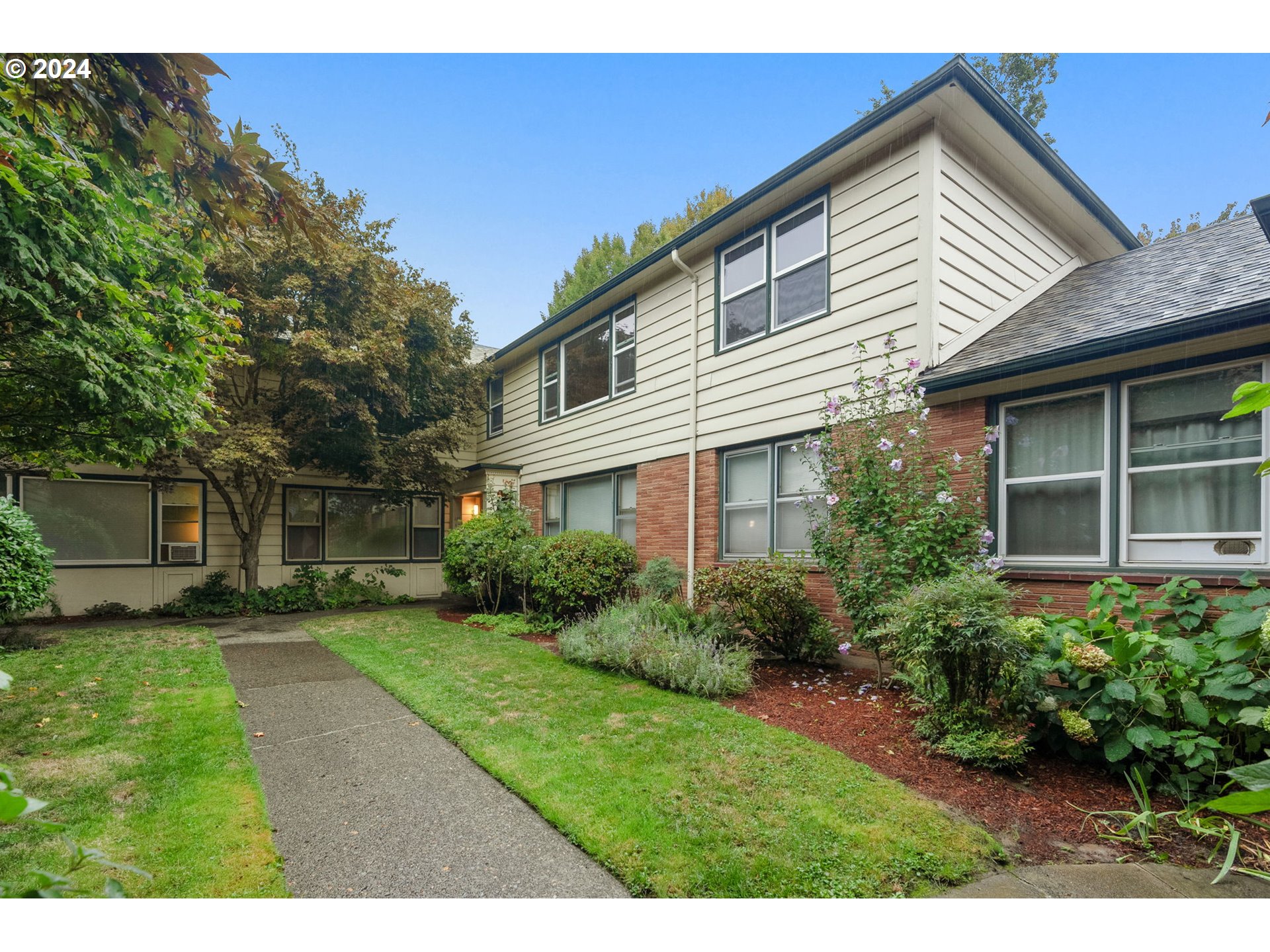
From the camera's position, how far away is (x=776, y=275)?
24.3 feet

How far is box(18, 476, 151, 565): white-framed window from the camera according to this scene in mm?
10297

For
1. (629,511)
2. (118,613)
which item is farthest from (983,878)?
(118,613)

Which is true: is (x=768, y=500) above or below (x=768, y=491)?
below

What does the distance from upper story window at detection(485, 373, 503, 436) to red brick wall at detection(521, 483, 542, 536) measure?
1.97m

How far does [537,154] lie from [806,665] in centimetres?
571

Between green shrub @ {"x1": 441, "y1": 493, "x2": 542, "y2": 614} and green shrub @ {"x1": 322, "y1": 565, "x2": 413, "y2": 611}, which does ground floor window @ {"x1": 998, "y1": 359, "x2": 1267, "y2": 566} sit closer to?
green shrub @ {"x1": 441, "y1": 493, "x2": 542, "y2": 614}

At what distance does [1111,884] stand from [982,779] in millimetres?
997

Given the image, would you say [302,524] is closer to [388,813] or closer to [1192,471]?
[388,813]

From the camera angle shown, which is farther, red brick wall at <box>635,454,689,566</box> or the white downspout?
red brick wall at <box>635,454,689,566</box>

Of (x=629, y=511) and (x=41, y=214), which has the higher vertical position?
(x=41, y=214)

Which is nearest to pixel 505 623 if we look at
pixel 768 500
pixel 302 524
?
pixel 768 500

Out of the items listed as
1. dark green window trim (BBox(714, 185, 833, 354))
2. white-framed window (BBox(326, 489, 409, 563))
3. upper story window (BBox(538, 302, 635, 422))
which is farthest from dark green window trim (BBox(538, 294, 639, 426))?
white-framed window (BBox(326, 489, 409, 563))
